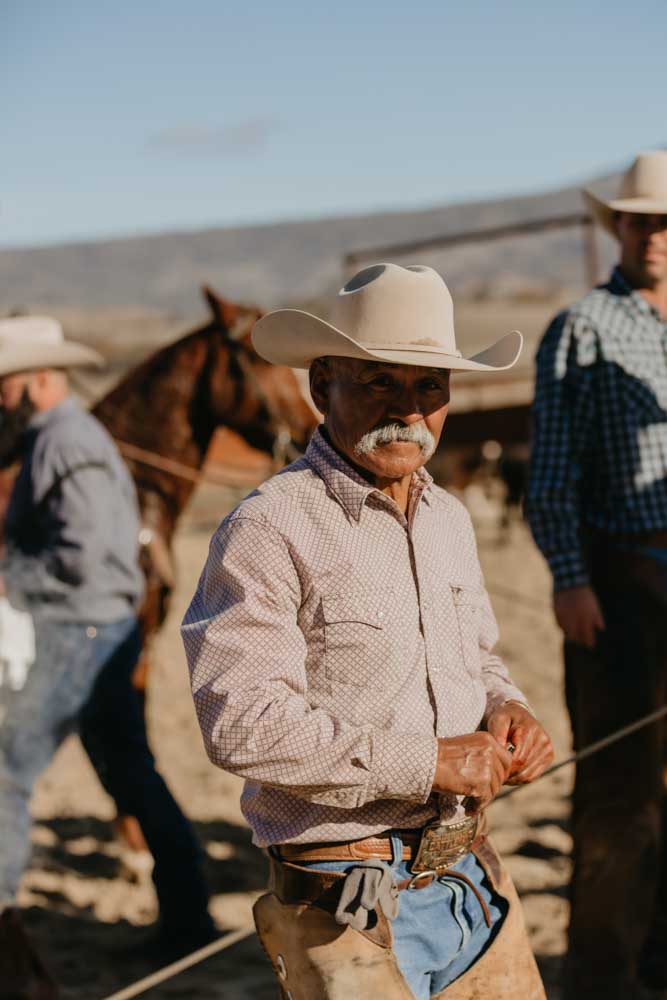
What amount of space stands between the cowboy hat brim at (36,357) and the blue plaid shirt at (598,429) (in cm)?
168

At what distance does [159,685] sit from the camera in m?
8.21

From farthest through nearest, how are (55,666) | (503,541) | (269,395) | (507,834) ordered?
(503,541)
(269,395)
(507,834)
(55,666)

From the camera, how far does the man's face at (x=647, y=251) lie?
3646 millimetres

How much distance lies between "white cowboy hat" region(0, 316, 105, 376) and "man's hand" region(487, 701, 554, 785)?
99.2 inches

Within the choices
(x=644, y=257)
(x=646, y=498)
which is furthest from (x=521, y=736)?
(x=644, y=257)

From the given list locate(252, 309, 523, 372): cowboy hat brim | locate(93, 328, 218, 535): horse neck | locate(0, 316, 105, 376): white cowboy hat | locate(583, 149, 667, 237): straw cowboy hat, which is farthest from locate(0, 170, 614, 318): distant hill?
locate(252, 309, 523, 372): cowboy hat brim

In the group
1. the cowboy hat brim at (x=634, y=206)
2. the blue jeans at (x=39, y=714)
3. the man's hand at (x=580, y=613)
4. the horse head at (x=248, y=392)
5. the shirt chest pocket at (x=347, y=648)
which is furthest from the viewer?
the horse head at (x=248, y=392)

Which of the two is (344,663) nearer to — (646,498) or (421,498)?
(421,498)

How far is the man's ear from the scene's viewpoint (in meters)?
2.23

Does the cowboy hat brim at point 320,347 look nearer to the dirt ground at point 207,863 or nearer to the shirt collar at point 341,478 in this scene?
the shirt collar at point 341,478

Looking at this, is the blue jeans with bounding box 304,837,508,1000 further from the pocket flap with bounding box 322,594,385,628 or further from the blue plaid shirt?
the blue plaid shirt

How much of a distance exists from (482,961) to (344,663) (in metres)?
0.61

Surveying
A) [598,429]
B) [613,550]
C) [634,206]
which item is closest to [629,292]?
[634,206]

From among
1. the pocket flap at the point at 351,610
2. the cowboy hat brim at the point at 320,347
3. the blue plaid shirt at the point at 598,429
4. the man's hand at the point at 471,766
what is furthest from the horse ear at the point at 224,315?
the man's hand at the point at 471,766
